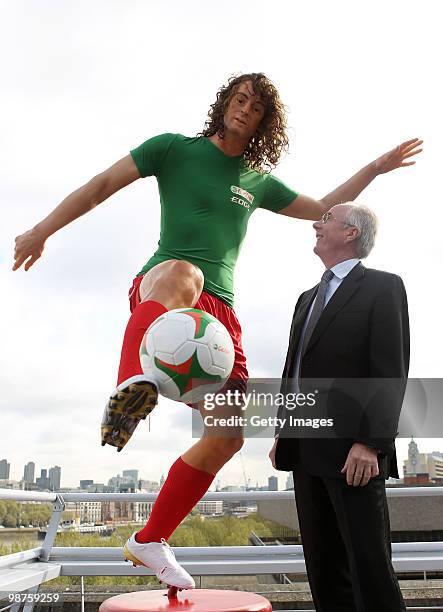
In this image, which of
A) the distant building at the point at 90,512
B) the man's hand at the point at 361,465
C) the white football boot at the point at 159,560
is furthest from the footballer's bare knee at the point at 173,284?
the distant building at the point at 90,512

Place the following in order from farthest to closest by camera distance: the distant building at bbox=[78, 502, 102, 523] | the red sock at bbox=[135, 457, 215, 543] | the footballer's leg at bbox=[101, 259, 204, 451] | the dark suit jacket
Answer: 1. the distant building at bbox=[78, 502, 102, 523]
2. the red sock at bbox=[135, 457, 215, 543]
3. the dark suit jacket
4. the footballer's leg at bbox=[101, 259, 204, 451]

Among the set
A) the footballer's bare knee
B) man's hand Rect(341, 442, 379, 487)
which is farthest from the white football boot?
the footballer's bare knee

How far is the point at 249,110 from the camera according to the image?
257cm

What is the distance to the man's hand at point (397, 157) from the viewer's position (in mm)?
2936

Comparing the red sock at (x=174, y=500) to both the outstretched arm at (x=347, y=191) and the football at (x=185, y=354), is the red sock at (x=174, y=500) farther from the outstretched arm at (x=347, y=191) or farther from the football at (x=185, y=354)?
the outstretched arm at (x=347, y=191)

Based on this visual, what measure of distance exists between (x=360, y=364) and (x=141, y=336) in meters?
0.80

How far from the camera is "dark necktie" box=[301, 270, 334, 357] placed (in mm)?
2260

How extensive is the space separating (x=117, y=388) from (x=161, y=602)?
3.36 ft

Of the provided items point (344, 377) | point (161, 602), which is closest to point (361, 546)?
point (344, 377)

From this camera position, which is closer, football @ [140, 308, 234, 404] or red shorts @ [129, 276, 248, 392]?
football @ [140, 308, 234, 404]

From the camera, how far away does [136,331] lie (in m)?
2.14

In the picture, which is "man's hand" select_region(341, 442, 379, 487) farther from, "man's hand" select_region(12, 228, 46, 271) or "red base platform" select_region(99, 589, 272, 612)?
"man's hand" select_region(12, 228, 46, 271)

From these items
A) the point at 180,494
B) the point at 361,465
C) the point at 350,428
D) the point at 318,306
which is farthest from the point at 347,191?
the point at 180,494

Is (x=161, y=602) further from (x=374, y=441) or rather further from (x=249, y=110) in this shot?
(x=249, y=110)
